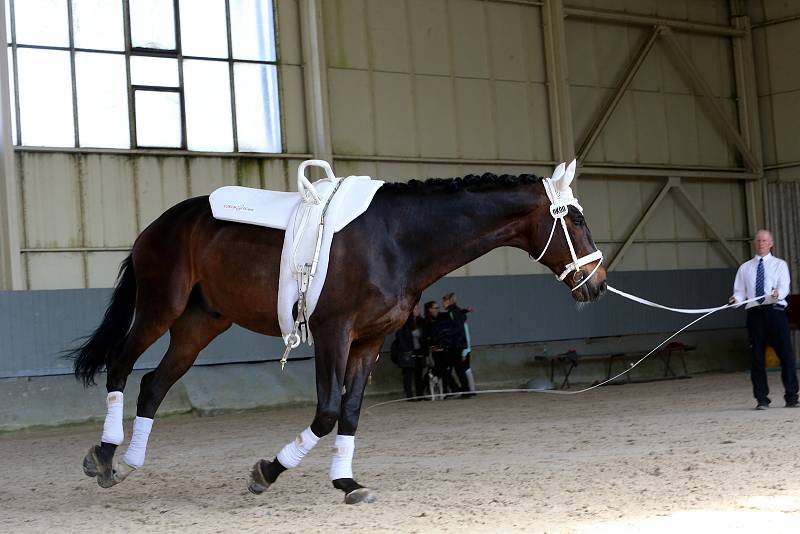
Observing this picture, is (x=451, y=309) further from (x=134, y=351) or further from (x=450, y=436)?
(x=134, y=351)

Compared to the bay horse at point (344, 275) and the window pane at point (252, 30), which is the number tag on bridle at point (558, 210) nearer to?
the bay horse at point (344, 275)

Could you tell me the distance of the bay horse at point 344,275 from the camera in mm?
6594

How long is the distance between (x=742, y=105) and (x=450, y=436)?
17.0 metres

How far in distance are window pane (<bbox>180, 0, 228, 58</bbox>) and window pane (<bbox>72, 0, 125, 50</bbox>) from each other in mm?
1113

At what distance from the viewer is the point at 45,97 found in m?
16.9

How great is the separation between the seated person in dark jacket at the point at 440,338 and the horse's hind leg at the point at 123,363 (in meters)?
10.6

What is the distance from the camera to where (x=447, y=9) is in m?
21.2

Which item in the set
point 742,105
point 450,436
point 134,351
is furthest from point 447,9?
point 134,351

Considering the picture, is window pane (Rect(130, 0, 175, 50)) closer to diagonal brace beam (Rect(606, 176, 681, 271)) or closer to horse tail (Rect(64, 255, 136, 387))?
diagonal brace beam (Rect(606, 176, 681, 271))

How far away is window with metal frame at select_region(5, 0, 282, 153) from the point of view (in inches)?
664

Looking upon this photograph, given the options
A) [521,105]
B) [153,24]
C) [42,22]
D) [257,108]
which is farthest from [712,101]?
[42,22]

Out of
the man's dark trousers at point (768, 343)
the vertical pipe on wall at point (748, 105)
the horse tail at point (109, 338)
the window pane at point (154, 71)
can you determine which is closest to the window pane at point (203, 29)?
the window pane at point (154, 71)

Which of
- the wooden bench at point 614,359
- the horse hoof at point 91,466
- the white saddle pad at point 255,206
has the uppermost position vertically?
the white saddle pad at point 255,206

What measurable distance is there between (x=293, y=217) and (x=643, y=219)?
17.7 metres
